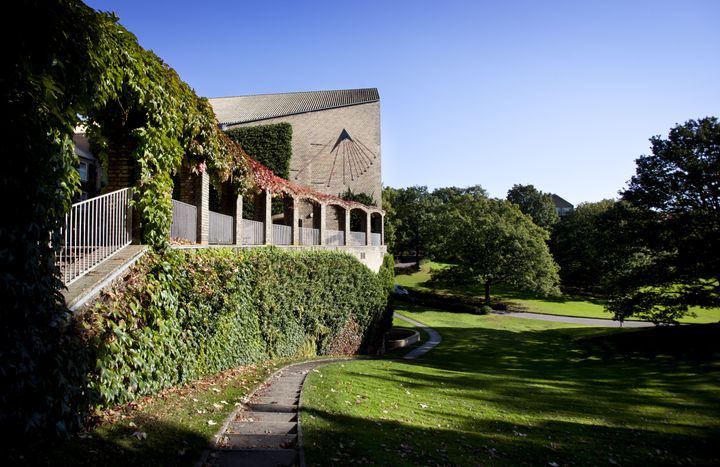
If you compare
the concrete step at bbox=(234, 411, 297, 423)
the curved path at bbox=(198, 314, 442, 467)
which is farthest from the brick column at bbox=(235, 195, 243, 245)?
the concrete step at bbox=(234, 411, 297, 423)

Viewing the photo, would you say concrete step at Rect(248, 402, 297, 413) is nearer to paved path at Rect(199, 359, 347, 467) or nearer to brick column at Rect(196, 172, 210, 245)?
paved path at Rect(199, 359, 347, 467)

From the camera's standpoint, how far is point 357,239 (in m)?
26.2

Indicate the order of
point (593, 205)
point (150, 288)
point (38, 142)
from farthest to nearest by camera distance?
point (593, 205) < point (150, 288) < point (38, 142)

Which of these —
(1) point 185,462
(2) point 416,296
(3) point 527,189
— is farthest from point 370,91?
(3) point 527,189

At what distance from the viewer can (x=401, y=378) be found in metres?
11.8

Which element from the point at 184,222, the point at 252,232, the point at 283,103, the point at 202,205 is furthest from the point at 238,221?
the point at 283,103

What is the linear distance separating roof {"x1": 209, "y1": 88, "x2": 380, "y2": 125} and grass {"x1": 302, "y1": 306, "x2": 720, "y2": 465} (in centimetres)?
2664

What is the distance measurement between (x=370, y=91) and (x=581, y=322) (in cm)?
2852

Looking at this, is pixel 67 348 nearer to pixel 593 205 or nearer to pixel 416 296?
pixel 416 296

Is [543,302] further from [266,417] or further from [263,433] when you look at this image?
[263,433]

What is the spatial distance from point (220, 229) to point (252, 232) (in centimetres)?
247

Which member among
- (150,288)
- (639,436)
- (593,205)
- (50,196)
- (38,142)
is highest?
(593,205)

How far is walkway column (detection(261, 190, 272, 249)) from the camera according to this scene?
49.2 feet

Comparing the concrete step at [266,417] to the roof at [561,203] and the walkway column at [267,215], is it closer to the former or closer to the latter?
the walkway column at [267,215]
